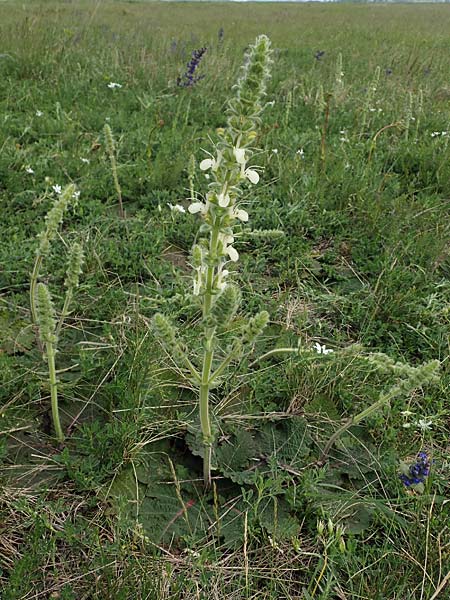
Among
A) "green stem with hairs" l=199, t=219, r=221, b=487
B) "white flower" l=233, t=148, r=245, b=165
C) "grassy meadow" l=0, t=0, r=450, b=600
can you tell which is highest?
"white flower" l=233, t=148, r=245, b=165

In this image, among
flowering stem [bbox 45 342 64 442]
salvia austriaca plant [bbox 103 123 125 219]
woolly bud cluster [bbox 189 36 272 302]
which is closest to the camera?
woolly bud cluster [bbox 189 36 272 302]

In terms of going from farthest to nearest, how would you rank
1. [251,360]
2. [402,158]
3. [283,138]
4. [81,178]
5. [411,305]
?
[283,138]
[402,158]
[81,178]
[411,305]
[251,360]

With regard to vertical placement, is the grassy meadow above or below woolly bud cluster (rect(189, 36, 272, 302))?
below

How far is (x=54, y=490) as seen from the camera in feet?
6.34

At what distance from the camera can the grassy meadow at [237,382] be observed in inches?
67.6

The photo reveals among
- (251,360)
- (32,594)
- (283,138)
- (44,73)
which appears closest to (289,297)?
(251,360)

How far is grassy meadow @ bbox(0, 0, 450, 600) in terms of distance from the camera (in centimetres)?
172

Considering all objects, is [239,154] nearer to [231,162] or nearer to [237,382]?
[231,162]

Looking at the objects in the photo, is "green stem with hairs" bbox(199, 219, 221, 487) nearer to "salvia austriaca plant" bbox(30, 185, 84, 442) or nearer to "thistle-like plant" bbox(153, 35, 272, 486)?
"thistle-like plant" bbox(153, 35, 272, 486)

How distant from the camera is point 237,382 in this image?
95.4 inches

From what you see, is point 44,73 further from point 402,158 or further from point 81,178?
point 402,158

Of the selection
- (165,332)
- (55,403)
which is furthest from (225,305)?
(55,403)

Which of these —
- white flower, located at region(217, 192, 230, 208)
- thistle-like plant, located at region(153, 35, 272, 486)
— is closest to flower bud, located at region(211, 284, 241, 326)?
thistle-like plant, located at region(153, 35, 272, 486)

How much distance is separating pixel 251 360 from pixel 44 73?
17.9ft
